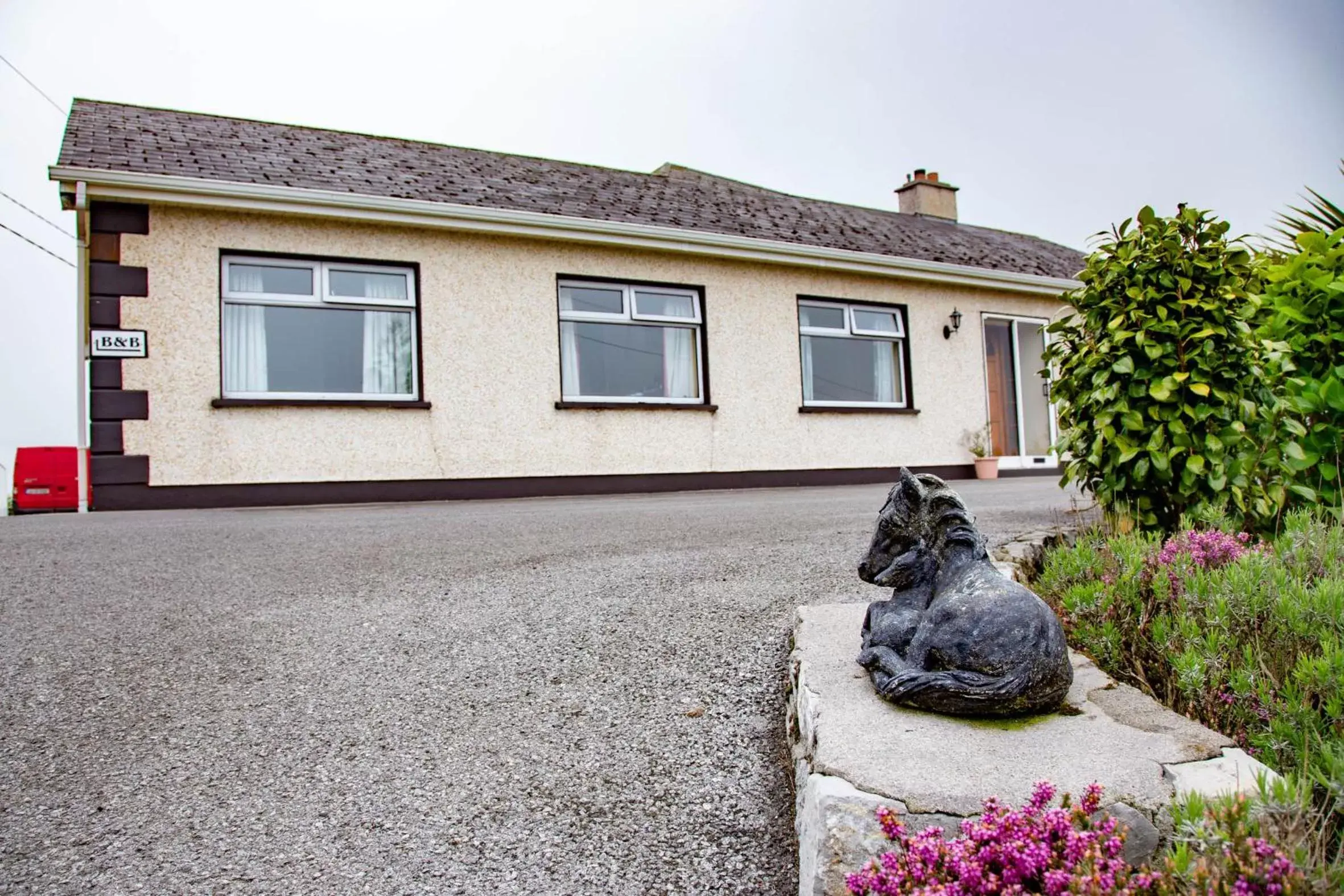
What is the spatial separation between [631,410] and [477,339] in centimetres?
201

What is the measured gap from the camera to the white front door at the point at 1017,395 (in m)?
13.8

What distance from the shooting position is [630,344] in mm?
10828

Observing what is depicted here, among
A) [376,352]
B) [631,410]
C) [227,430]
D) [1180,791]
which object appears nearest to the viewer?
[1180,791]

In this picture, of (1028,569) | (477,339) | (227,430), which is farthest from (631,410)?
(1028,569)

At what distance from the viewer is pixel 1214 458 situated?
151 inches

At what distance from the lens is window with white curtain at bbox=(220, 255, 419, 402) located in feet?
29.2

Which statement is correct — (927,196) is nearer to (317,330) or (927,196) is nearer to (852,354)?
(852,354)

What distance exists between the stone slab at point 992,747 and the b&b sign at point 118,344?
332 inches

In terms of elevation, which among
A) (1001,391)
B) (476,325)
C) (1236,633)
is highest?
(476,325)

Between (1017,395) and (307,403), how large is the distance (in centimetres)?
1045

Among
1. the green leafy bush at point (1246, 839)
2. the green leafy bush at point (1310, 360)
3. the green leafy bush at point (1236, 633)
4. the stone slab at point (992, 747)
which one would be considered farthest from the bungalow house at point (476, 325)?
the green leafy bush at point (1246, 839)

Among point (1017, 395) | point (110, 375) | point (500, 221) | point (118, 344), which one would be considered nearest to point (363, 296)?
point (500, 221)

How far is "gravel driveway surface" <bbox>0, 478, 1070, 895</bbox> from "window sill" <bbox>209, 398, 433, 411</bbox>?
4062 mm

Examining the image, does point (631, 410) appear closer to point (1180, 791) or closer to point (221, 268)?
point (221, 268)
